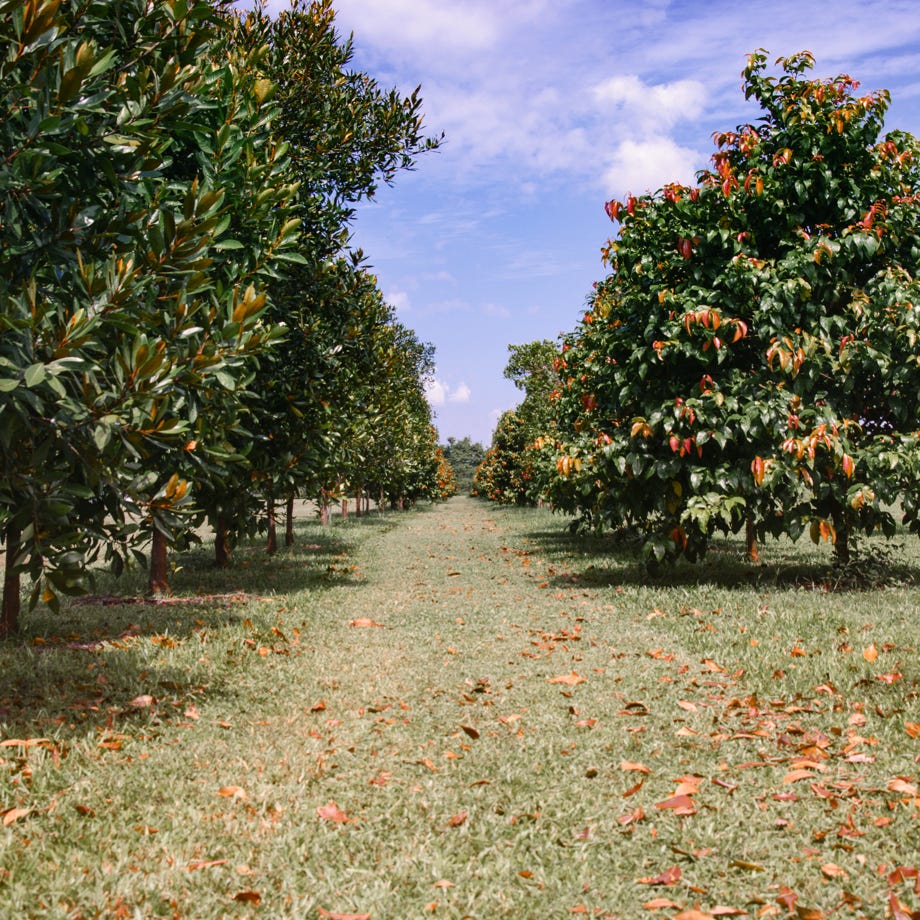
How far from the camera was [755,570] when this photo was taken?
→ 12.4m

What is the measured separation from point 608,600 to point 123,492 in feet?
22.2

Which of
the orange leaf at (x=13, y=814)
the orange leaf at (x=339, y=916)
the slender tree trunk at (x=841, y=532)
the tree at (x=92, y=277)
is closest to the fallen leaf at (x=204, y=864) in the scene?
the orange leaf at (x=339, y=916)

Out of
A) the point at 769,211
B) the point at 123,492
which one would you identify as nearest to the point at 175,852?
the point at 123,492

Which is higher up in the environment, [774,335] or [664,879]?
[774,335]

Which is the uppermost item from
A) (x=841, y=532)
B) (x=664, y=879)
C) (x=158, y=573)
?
(x=841, y=532)

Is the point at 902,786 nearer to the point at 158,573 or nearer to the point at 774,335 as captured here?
the point at 774,335

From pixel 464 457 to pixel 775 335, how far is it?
135773mm

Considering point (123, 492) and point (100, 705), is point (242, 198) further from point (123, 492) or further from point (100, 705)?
point (100, 705)

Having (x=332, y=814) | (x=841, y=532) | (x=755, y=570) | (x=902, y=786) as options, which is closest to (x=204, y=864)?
(x=332, y=814)

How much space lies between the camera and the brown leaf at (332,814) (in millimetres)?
4078

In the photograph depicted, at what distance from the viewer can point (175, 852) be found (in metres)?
3.66

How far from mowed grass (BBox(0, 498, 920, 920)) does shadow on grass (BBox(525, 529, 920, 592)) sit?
5.12 feet

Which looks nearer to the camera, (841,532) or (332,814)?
(332,814)

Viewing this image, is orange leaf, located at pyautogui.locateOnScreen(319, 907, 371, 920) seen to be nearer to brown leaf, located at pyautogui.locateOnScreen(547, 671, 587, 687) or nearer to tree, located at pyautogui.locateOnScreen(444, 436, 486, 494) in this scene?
brown leaf, located at pyautogui.locateOnScreen(547, 671, 587, 687)
